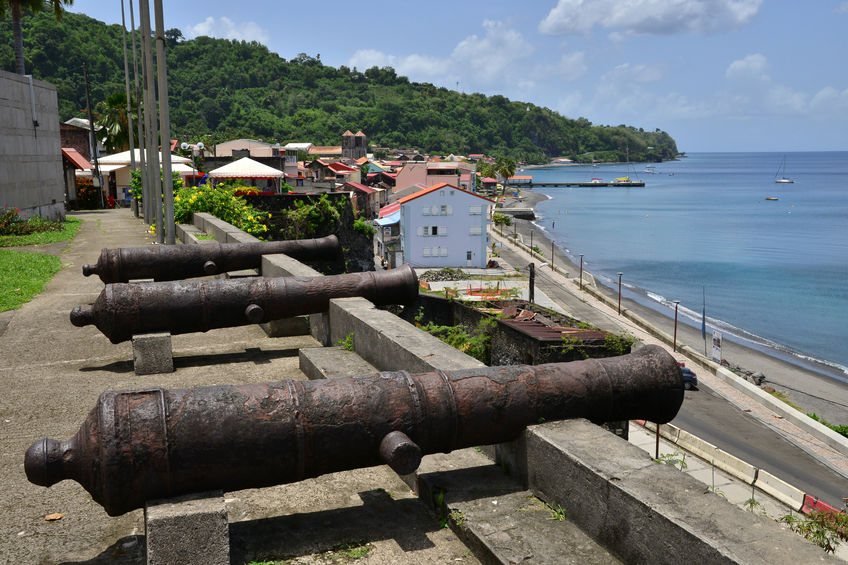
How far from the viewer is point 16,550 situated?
3652mm

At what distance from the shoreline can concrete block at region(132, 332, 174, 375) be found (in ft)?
101

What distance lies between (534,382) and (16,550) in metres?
2.78

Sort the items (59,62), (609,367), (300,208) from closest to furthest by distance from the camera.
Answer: (609,367), (300,208), (59,62)

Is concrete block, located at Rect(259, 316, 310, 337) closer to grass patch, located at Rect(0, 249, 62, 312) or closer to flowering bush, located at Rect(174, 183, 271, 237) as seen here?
grass patch, located at Rect(0, 249, 62, 312)

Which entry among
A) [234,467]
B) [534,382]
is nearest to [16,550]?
[234,467]

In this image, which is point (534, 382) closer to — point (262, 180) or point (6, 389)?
point (6, 389)

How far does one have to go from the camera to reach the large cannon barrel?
10.6 ft

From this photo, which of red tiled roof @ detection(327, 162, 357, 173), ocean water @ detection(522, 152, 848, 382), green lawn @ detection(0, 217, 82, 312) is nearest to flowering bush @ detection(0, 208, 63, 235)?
green lawn @ detection(0, 217, 82, 312)

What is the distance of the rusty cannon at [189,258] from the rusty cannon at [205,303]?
220cm

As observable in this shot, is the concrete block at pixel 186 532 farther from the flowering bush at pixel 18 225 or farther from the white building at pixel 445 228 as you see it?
the white building at pixel 445 228

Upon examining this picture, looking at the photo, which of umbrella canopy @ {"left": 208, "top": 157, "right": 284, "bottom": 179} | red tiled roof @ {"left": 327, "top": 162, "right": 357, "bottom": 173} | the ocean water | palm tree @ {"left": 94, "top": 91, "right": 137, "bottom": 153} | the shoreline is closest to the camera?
umbrella canopy @ {"left": 208, "top": 157, "right": 284, "bottom": 179}

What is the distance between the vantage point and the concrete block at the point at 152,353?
6.70 metres

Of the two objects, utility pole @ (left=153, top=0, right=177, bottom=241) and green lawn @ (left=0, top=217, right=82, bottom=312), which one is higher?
utility pole @ (left=153, top=0, right=177, bottom=241)

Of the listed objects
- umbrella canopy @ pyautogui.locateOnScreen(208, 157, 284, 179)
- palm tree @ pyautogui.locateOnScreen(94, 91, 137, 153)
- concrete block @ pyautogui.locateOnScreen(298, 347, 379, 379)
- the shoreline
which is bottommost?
the shoreline
